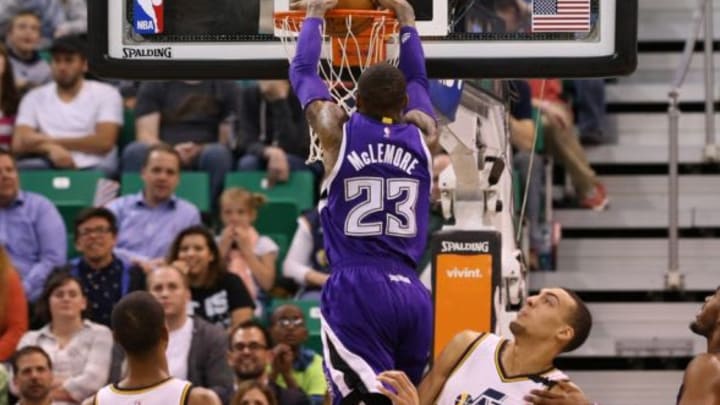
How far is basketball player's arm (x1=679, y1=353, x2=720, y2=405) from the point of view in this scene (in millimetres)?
7277

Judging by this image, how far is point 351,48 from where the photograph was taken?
7.95m

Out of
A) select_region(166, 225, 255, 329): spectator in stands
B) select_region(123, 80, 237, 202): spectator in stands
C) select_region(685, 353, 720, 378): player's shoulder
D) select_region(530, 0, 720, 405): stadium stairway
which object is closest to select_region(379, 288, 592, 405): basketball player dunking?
select_region(685, 353, 720, 378): player's shoulder

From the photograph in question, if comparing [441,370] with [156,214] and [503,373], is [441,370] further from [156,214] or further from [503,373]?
[156,214]

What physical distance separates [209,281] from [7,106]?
114 inches

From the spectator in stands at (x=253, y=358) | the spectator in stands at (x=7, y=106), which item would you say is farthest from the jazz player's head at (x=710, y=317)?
the spectator in stands at (x=7, y=106)

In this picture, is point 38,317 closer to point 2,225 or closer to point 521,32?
point 2,225

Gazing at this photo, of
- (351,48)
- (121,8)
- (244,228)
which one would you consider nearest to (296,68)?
(351,48)

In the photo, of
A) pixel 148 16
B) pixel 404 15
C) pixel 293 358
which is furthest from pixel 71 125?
pixel 404 15

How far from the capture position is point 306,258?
12320 millimetres

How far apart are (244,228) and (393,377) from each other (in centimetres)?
574

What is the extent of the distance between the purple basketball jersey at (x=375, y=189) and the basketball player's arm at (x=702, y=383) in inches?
48.0

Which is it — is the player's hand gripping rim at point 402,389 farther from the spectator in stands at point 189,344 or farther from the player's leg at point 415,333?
the spectator in stands at point 189,344

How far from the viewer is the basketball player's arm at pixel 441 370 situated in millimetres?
7137

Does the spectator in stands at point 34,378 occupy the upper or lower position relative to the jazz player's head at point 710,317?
lower
